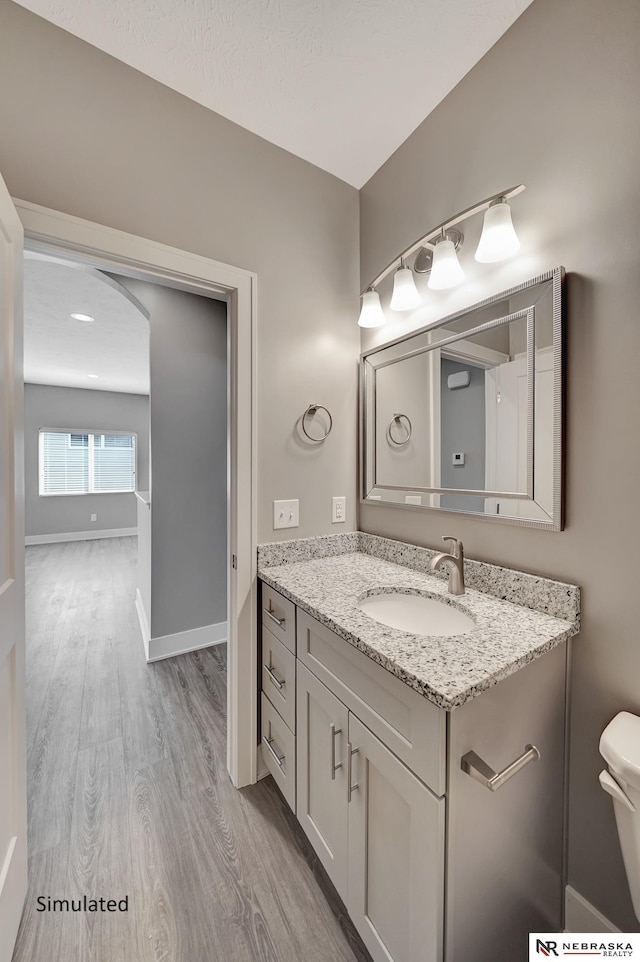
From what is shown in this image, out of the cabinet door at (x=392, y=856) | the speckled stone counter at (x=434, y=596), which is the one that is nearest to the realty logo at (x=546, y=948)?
the cabinet door at (x=392, y=856)

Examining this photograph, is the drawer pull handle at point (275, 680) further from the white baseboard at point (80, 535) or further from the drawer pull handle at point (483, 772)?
the white baseboard at point (80, 535)

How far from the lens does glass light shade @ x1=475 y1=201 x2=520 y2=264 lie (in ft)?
3.51

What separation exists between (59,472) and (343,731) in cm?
741

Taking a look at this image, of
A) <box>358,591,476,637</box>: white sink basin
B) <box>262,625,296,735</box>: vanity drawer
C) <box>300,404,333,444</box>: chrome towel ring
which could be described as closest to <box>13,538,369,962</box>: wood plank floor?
<box>262,625,296,735</box>: vanity drawer

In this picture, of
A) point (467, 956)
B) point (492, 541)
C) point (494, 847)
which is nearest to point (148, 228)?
point (492, 541)

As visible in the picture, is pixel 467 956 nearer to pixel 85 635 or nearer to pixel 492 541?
pixel 492 541

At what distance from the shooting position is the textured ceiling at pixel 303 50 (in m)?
1.13

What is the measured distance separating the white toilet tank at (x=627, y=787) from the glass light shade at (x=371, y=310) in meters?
1.53

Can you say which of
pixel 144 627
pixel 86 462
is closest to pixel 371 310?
pixel 144 627

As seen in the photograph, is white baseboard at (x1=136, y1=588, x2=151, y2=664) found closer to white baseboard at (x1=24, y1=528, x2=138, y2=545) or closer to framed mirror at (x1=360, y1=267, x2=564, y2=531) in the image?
framed mirror at (x1=360, y1=267, x2=564, y2=531)

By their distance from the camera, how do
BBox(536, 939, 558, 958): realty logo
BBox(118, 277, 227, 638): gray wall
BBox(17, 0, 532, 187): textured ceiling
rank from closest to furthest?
BBox(536, 939, 558, 958): realty logo
BBox(17, 0, 532, 187): textured ceiling
BBox(118, 277, 227, 638): gray wall

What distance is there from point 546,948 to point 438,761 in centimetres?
68

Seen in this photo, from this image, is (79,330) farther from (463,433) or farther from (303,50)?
(463,433)

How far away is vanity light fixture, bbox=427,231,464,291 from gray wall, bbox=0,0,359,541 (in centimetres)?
57
